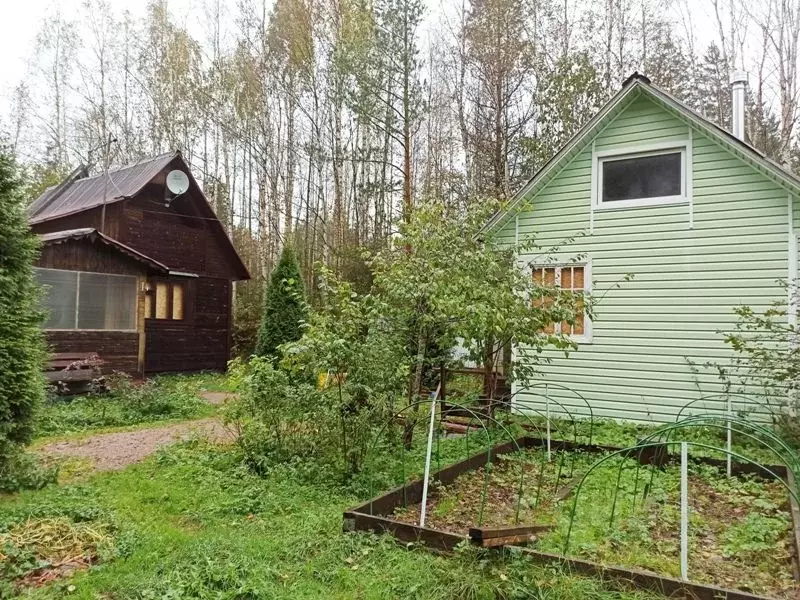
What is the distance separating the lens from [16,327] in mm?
4969

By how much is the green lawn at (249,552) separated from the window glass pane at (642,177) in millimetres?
6549

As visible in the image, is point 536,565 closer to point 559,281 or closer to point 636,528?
point 636,528

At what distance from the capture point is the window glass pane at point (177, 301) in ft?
48.5

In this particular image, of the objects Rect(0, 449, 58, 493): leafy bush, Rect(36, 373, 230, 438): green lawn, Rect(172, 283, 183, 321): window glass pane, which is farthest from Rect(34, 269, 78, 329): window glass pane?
Rect(0, 449, 58, 493): leafy bush

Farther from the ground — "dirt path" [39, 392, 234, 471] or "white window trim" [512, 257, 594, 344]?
"white window trim" [512, 257, 594, 344]

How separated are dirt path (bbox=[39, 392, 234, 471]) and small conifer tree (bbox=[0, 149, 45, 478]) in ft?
3.74

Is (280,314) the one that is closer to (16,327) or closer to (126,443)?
(126,443)

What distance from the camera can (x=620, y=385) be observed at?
8570mm

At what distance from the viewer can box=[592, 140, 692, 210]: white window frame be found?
26.5ft

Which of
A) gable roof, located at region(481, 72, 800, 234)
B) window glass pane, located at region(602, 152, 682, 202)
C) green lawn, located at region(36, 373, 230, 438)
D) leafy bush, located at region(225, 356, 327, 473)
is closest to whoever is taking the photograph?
leafy bush, located at region(225, 356, 327, 473)

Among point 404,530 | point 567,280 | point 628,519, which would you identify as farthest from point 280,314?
point 628,519

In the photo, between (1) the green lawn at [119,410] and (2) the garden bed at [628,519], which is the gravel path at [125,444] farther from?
(2) the garden bed at [628,519]

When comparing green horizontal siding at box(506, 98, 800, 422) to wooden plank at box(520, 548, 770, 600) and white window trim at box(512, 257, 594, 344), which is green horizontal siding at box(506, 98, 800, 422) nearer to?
white window trim at box(512, 257, 594, 344)

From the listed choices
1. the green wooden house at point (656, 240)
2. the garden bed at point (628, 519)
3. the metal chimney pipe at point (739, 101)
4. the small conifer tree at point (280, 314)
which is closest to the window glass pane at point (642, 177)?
the green wooden house at point (656, 240)
